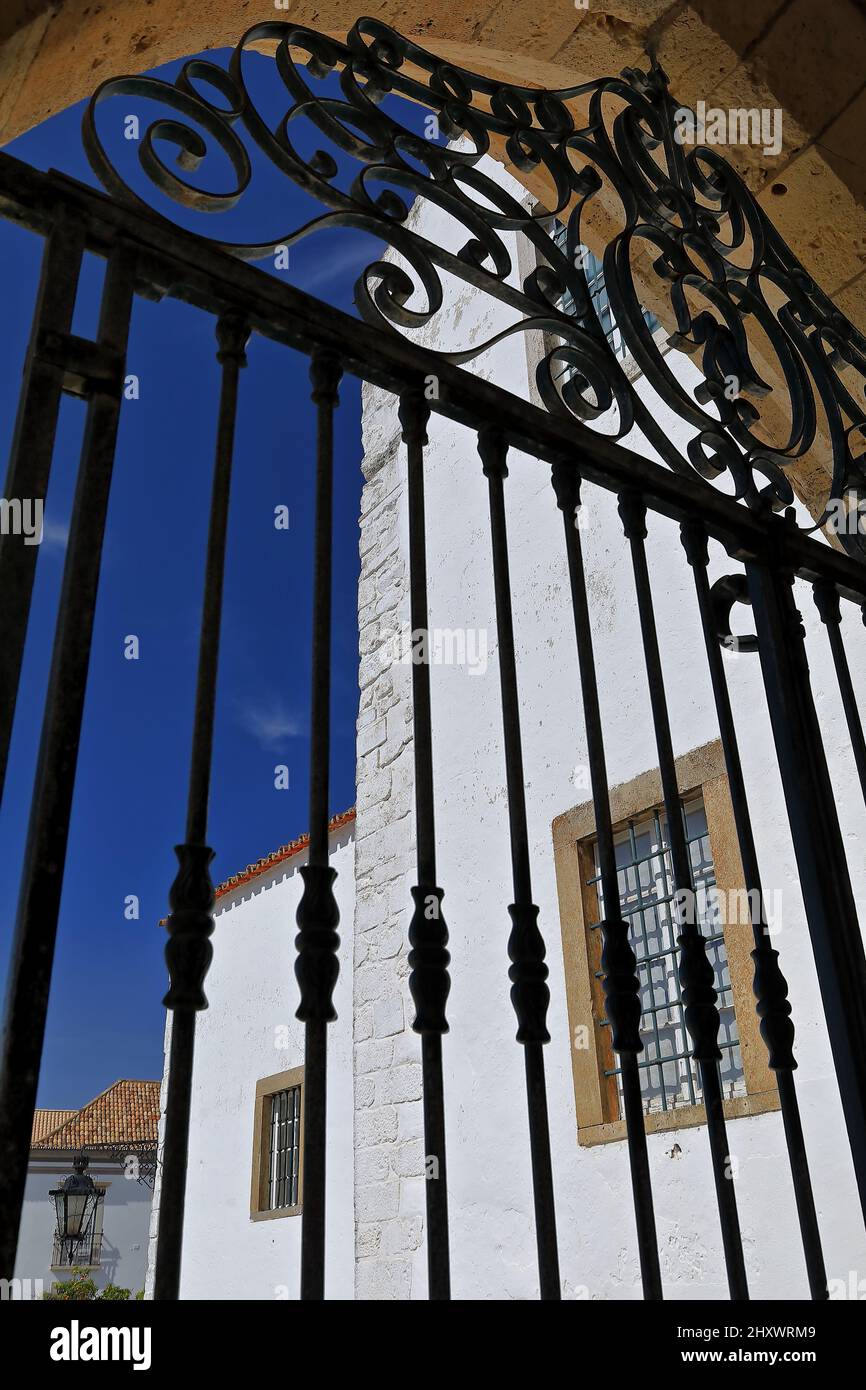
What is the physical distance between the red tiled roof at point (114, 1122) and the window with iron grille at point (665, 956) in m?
20.4

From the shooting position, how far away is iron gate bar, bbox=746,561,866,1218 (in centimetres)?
146

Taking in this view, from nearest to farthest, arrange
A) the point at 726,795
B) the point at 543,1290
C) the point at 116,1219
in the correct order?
1. the point at 543,1290
2. the point at 726,795
3. the point at 116,1219

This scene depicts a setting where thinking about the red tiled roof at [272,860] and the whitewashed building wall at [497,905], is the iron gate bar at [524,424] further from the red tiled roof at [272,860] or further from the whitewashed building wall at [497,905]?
the red tiled roof at [272,860]

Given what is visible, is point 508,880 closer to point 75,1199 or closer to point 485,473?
point 485,473

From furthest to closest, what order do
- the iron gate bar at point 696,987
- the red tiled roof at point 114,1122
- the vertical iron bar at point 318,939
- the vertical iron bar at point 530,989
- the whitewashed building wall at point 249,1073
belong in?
the red tiled roof at point 114,1122
the whitewashed building wall at point 249,1073
the iron gate bar at point 696,987
the vertical iron bar at point 530,989
the vertical iron bar at point 318,939

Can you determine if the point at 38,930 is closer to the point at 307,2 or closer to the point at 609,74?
the point at 307,2

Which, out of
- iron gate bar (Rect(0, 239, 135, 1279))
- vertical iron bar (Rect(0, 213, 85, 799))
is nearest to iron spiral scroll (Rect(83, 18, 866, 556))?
vertical iron bar (Rect(0, 213, 85, 799))

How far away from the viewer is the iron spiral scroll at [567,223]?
1501 millimetres

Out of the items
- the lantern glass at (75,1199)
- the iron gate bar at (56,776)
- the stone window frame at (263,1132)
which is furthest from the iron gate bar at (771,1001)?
the lantern glass at (75,1199)

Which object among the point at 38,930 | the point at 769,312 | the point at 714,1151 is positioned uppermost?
the point at 769,312

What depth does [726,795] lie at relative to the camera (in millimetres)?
4930

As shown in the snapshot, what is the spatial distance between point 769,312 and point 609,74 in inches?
25.8

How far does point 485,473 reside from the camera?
5.16 ft

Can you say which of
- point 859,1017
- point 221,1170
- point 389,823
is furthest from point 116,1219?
point 859,1017
